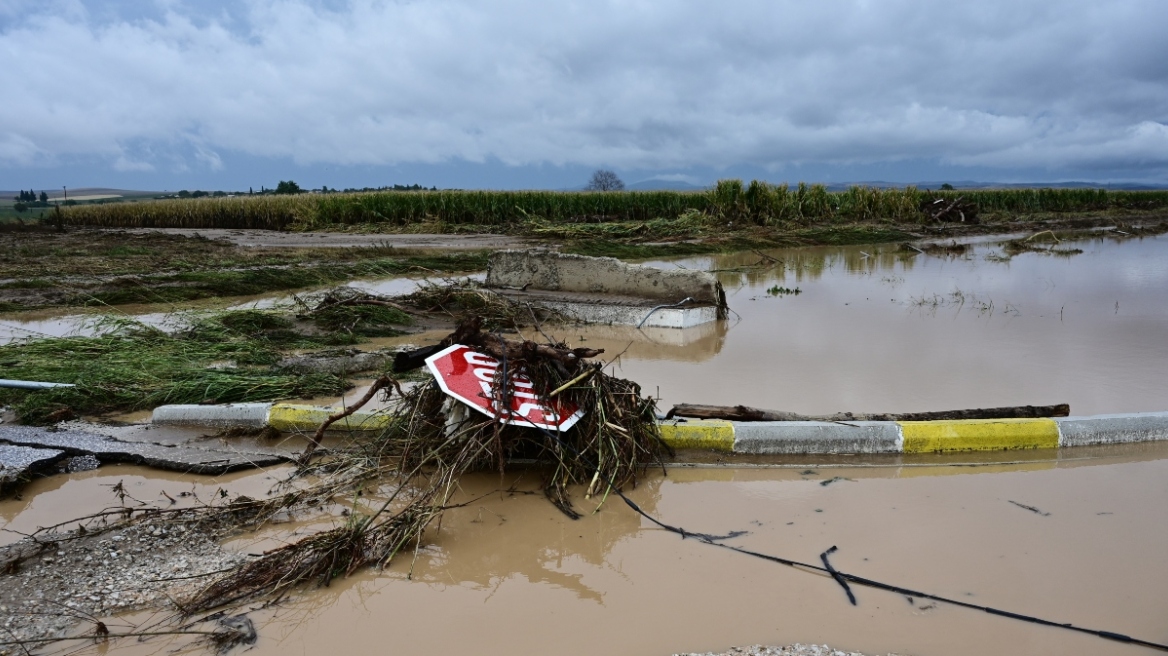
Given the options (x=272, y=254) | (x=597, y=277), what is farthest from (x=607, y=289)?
(x=272, y=254)

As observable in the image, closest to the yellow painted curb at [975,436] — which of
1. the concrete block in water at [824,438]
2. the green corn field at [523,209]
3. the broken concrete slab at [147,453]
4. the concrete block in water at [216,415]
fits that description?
the concrete block in water at [824,438]

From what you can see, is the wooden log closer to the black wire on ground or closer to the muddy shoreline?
the black wire on ground

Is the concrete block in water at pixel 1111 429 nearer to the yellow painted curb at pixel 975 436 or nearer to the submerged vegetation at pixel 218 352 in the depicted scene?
the yellow painted curb at pixel 975 436

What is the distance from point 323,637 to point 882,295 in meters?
10.4

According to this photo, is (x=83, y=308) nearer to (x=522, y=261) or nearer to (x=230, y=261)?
(x=230, y=261)

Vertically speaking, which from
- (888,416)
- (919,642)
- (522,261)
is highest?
(522,261)

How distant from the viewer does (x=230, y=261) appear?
14.1 meters

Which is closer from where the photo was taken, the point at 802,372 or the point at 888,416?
the point at 888,416

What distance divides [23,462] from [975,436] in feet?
18.0

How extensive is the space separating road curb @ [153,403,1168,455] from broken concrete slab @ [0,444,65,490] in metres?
1.83

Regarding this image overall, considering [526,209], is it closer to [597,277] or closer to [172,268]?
[172,268]

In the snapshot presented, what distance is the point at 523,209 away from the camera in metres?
24.8

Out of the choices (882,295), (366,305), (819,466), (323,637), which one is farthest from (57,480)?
(882,295)

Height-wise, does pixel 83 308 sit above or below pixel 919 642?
above
